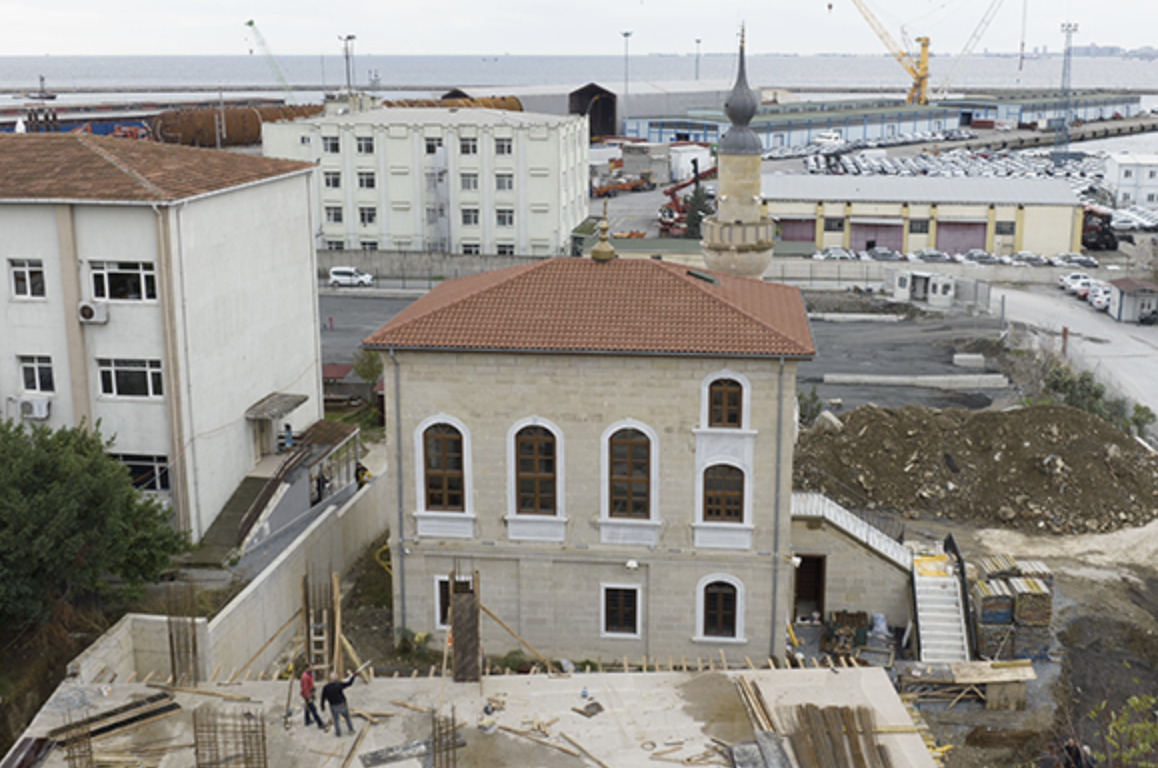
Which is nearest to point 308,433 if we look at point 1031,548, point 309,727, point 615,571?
point 615,571

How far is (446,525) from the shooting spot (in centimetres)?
2911

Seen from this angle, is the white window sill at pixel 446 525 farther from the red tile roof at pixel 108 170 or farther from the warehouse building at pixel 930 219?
the warehouse building at pixel 930 219

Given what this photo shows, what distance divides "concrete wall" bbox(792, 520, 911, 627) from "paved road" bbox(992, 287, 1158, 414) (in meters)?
26.8

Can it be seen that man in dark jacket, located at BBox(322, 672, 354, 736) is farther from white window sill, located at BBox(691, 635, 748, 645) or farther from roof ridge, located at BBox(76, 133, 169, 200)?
roof ridge, located at BBox(76, 133, 169, 200)

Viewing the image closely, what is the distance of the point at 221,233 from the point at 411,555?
10.9 metres

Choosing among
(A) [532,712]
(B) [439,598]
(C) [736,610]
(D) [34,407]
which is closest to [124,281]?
(D) [34,407]

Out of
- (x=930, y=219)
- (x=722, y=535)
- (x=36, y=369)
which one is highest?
(x=930, y=219)

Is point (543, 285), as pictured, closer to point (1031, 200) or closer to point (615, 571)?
point (615, 571)

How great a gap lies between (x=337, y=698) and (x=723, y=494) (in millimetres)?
10717

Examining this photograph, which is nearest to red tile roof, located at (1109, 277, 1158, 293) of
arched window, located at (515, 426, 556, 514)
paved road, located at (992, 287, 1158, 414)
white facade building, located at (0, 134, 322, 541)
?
paved road, located at (992, 287, 1158, 414)

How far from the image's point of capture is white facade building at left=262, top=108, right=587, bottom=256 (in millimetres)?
79875

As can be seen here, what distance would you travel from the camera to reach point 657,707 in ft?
77.2

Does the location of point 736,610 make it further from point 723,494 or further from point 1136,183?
point 1136,183

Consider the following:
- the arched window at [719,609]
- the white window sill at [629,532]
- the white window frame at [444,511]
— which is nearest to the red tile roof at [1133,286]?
the arched window at [719,609]
